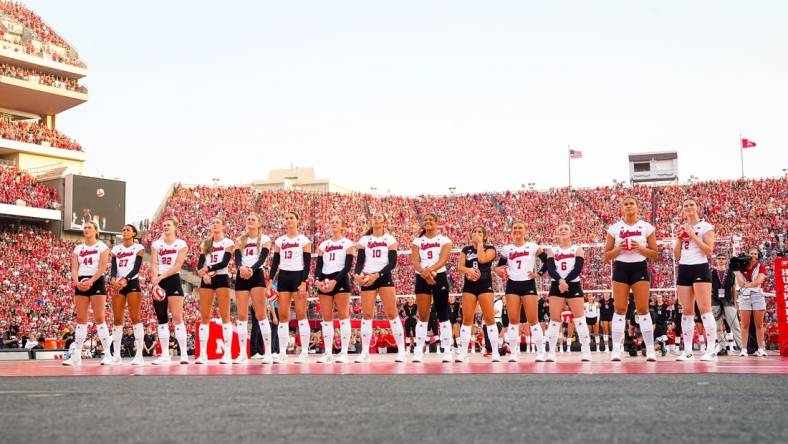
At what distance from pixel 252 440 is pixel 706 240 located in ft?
27.3

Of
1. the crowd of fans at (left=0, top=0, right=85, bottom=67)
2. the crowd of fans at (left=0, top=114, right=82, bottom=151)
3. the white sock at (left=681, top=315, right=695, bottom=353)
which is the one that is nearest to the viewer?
the white sock at (left=681, top=315, right=695, bottom=353)

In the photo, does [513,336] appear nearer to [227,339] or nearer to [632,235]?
[632,235]

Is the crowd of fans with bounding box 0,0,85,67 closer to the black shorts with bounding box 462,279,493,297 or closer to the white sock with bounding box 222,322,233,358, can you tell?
the white sock with bounding box 222,322,233,358

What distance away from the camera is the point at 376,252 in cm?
1231

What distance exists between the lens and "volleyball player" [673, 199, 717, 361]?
421 inches

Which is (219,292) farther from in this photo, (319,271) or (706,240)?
(706,240)

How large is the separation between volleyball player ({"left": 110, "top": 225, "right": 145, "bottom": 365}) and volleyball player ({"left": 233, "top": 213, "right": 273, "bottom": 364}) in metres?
1.50

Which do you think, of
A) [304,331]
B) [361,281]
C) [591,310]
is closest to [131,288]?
[304,331]

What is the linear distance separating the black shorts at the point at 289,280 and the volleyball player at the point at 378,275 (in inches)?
36.3

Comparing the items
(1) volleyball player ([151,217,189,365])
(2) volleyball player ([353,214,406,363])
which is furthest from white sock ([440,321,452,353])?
(1) volleyball player ([151,217,189,365])

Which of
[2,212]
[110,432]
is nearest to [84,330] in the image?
[110,432]

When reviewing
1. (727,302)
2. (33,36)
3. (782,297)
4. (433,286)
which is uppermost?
(33,36)

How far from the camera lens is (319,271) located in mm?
12438

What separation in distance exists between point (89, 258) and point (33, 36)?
142ft
